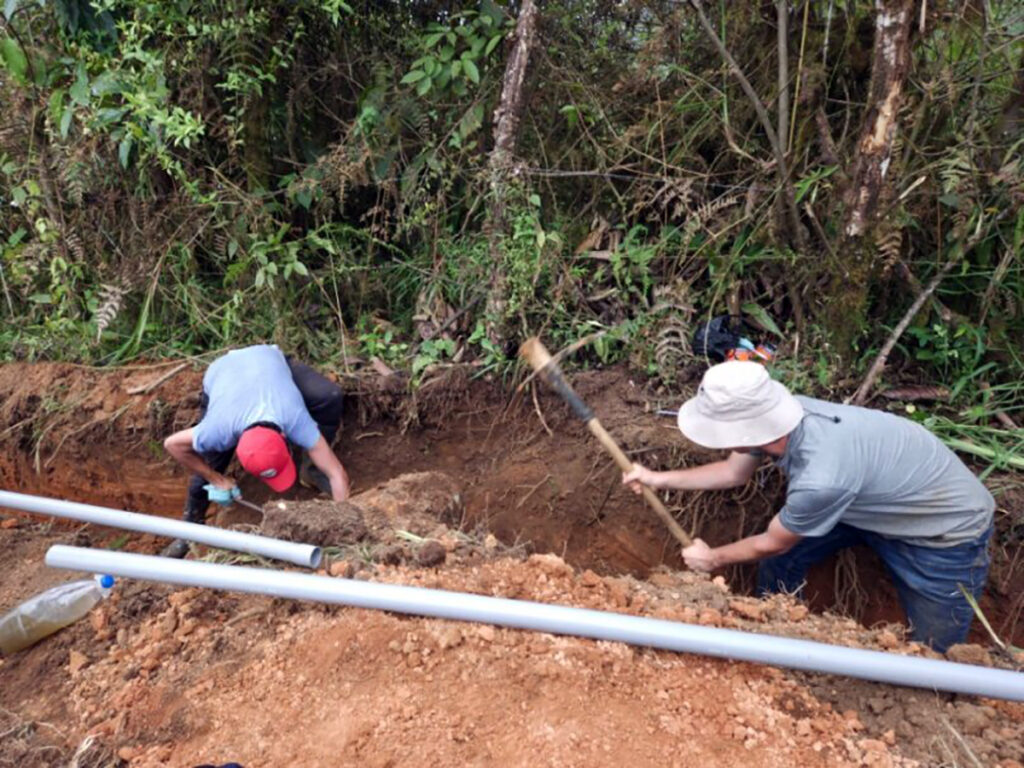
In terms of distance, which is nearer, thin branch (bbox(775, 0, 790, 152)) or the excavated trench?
thin branch (bbox(775, 0, 790, 152))

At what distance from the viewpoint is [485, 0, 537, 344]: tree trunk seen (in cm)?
334

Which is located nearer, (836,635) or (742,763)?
(742,763)

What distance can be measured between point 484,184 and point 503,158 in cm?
48

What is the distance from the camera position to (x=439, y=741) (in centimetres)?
Result: 166

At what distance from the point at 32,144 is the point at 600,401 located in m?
4.28

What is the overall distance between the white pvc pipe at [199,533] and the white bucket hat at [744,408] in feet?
4.79

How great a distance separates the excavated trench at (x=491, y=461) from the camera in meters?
3.25

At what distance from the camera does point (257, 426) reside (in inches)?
125

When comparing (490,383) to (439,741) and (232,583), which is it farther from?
(439,741)

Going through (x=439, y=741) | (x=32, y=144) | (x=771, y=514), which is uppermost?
(x=32, y=144)

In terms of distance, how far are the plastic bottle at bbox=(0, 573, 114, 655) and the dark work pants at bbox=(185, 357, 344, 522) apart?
3.64 ft

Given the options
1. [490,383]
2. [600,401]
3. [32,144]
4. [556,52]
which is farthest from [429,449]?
[32,144]

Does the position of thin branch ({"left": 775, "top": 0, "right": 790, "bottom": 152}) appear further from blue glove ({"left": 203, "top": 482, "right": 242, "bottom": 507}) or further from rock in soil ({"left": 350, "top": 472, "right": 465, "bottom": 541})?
blue glove ({"left": 203, "top": 482, "right": 242, "bottom": 507})

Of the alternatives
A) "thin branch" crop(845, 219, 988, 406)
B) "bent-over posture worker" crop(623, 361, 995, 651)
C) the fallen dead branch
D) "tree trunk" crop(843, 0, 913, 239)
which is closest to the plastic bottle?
the fallen dead branch
